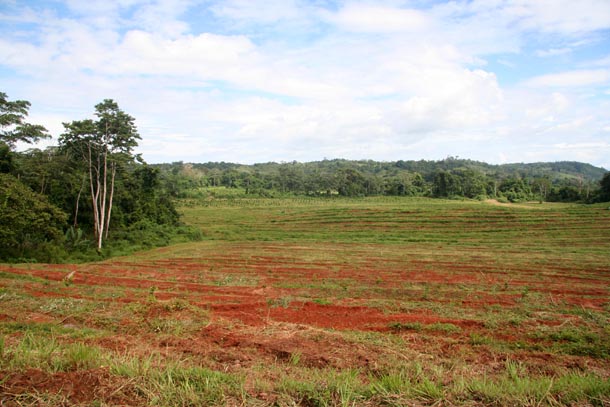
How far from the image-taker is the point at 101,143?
20.1 metres

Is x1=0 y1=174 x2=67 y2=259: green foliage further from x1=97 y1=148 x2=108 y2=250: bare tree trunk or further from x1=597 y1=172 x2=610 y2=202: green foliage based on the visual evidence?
x1=597 y1=172 x2=610 y2=202: green foliage

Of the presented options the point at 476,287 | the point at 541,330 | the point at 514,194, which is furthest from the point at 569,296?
the point at 514,194

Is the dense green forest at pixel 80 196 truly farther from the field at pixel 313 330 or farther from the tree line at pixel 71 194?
the field at pixel 313 330

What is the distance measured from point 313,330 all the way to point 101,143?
1891cm

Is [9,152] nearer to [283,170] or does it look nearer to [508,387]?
[508,387]

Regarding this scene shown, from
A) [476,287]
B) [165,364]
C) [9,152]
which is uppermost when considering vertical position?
[9,152]

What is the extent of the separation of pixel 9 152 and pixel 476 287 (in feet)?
70.8

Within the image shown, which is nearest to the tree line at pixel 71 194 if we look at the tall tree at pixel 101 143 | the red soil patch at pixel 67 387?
the tall tree at pixel 101 143

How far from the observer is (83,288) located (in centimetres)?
1004

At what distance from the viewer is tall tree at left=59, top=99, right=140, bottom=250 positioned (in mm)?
19109

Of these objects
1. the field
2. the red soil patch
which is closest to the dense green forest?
the field

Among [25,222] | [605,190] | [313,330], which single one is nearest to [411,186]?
[605,190]

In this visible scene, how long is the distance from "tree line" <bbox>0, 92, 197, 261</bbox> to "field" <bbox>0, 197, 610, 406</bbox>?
3683mm

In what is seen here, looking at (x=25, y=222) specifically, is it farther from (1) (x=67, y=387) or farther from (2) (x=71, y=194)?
(1) (x=67, y=387)
